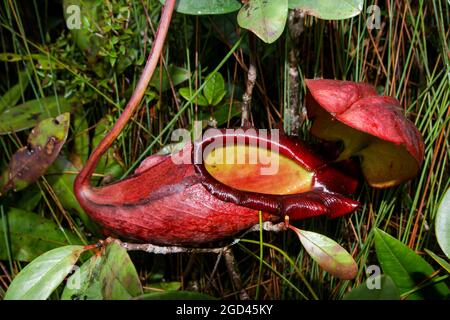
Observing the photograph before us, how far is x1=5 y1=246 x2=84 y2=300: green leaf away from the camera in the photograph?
921 mm

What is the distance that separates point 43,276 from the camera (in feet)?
3.12

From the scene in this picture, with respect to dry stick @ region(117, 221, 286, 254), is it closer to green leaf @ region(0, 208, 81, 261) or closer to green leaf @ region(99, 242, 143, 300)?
green leaf @ region(99, 242, 143, 300)

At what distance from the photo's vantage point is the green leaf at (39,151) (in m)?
1.16

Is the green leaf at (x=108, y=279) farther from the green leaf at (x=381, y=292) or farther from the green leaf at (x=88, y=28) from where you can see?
the green leaf at (x=88, y=28)

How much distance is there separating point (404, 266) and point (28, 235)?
846mm

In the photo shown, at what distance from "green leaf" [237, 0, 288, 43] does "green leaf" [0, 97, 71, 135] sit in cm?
61

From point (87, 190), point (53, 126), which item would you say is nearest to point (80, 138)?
point (53, 126)

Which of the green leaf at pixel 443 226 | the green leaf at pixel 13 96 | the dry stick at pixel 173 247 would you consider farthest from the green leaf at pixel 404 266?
the green leaf at pixel 13 96

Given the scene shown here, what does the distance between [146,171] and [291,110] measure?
38 centimetres

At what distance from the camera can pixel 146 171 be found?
1.03 meters

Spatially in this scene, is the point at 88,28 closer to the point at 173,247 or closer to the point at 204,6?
the point at 204,6

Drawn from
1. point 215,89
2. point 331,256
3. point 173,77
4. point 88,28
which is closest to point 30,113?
point 88,28

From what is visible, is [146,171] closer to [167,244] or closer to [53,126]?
[167,244]

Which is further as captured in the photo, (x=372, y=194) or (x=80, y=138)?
(x=80, y=138)
